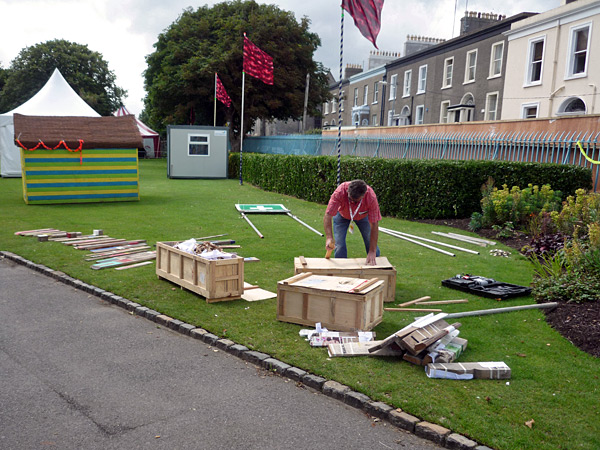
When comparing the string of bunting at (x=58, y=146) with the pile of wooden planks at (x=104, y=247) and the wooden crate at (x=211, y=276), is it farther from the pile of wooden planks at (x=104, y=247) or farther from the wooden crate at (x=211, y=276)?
the wooden crate at (x=211, y=276)

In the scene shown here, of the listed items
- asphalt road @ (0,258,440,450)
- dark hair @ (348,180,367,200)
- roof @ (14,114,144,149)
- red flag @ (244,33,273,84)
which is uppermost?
red flag @ (244,33,273,84)

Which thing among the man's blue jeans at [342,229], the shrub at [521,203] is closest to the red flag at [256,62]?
the shrub at [521,203]

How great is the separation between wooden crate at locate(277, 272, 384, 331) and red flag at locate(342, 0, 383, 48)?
6547 millimetres

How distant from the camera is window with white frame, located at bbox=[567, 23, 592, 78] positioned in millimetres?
23234

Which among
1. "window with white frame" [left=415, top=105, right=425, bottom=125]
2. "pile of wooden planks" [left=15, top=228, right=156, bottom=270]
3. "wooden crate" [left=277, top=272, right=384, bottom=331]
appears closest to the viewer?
"wooden crate" [left=277, top=272, right=384, bottom=331]

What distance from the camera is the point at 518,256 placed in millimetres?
10719

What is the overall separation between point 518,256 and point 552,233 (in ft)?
3.25

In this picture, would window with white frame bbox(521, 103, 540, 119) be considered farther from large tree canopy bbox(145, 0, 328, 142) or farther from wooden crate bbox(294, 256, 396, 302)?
wooden crate bbox(294, 256, 396, 302)

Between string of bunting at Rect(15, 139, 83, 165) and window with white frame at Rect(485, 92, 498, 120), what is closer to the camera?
string of bunting at Rect(15, 139, 83, 165)

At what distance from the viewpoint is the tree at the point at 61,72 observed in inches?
2448

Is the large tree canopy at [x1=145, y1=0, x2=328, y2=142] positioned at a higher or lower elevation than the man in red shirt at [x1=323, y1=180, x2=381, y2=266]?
higher

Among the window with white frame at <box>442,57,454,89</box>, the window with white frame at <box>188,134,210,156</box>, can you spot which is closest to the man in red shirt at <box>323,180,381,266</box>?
the window with white frame at <box>188,134,210,156</box>

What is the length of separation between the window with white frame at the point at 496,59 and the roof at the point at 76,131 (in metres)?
20.4

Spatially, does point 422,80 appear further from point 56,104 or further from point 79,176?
point 79,176
